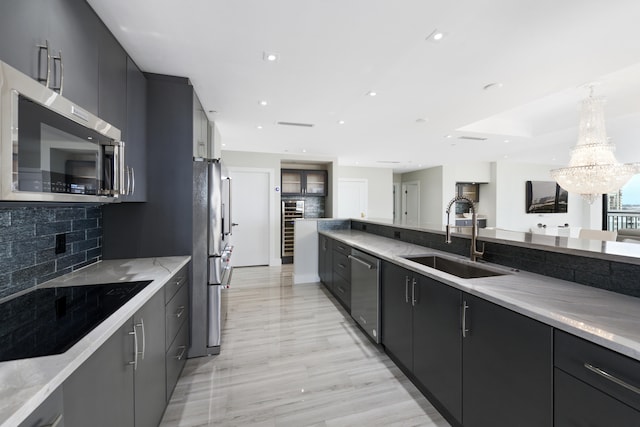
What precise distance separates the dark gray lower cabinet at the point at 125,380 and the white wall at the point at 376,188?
21.4 ft

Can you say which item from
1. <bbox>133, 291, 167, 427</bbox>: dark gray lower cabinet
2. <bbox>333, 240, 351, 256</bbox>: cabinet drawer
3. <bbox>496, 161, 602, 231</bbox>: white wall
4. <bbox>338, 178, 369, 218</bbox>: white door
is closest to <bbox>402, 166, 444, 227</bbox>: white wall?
<bbox>496, 161, 602, 231</bbox>: white wall

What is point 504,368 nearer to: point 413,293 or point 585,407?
point 585,407

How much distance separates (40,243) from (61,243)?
0.15 meters

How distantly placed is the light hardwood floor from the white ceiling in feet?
8.03

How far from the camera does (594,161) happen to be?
3.42 m

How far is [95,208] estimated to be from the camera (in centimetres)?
202

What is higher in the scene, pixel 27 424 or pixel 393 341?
pixel 27 424

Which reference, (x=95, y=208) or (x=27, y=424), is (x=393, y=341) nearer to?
(x=27, y=424)

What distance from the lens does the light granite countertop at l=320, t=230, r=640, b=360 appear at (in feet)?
2.83

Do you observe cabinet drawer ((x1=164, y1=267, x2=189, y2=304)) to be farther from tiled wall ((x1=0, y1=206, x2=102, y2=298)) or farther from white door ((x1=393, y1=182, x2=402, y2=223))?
white door ((x1=393, y1=182, x2=402, y2=223))

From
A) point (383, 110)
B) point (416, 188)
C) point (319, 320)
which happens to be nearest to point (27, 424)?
point (319, 320)

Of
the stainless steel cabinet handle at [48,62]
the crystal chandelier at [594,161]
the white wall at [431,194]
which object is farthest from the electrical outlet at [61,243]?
the white wall at [431,194]

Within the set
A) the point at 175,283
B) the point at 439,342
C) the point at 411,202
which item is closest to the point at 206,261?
the point at 175,283

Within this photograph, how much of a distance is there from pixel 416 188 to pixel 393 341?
727cm
